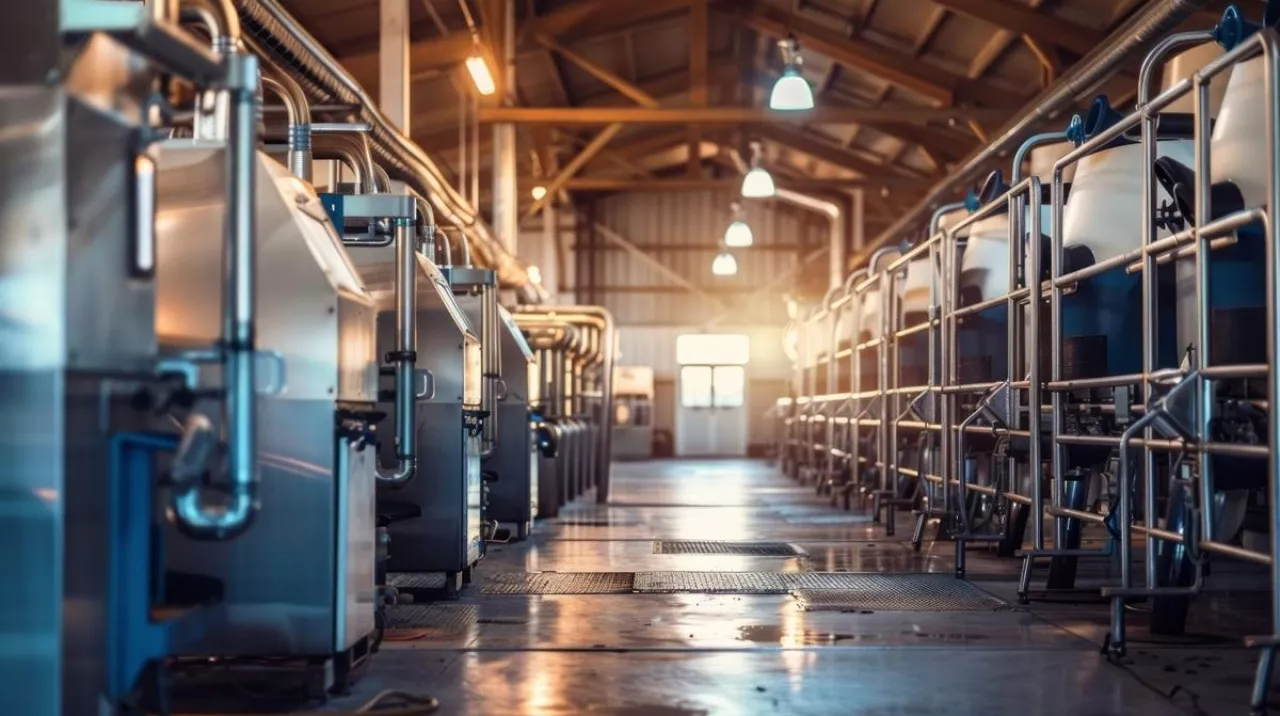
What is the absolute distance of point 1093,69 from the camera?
9258mm

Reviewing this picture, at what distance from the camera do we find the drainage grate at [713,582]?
5.85 m

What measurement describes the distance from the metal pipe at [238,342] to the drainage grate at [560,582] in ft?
10.3

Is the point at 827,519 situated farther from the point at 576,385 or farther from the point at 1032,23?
the point at 1032,23

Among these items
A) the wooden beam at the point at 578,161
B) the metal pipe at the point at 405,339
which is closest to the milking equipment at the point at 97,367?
the metal pipe at the point at 405,339

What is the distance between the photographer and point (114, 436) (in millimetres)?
2537

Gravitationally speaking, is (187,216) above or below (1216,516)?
above

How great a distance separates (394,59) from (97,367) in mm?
7748

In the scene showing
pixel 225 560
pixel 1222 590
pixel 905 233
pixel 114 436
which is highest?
pixel 905 233

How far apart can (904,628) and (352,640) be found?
81.3 inches

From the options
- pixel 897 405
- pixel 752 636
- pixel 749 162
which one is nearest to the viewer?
pixel 752 636

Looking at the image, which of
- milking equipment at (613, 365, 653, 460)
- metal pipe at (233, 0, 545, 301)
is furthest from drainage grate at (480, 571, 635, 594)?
milking equipment at (613, 365, 653, 460)

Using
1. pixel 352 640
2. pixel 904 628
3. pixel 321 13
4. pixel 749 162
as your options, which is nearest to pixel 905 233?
pixel 749 162

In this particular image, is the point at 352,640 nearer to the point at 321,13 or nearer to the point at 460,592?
the point at 460,592

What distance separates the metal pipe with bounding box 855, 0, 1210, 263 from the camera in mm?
7828
